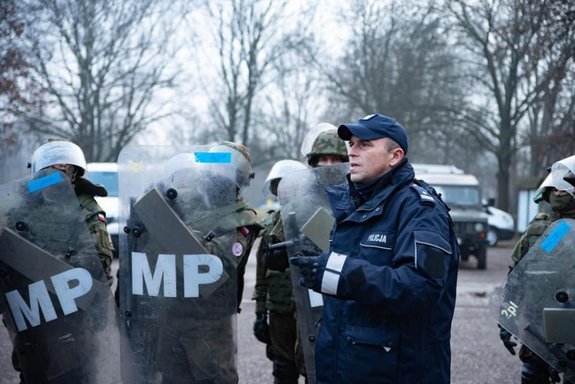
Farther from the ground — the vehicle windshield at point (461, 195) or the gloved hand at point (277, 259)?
the gloved hand at point (277, 259)

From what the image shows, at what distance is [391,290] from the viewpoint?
7.94 feet

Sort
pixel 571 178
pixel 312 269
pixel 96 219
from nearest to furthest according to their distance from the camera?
pixel 312 269 < pixel 96 219 < pixel 571 178

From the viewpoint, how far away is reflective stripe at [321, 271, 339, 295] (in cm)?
249

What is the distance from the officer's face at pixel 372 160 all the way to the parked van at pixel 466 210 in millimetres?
12201

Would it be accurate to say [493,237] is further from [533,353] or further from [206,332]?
[206,332]

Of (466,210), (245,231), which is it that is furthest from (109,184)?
(245,231)

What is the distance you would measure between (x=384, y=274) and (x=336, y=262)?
→ 0.19 metres

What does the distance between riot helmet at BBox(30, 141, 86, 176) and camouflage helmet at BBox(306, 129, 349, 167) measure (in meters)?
1.44

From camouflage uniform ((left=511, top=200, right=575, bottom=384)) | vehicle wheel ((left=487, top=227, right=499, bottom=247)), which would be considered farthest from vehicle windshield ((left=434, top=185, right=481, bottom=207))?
camouflage uniform ((left=511, top=200, right=575, bottom=384))

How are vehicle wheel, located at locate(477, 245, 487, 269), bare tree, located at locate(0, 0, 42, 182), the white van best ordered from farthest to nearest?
vehicle wheel, located at locate(477, 245, 487, 269) < bare tree, located at locate(0, 0, 42, 182) < the white van

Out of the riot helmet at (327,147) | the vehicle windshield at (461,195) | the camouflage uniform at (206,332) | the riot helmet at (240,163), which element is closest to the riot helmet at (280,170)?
the riot helmet at (327,147)

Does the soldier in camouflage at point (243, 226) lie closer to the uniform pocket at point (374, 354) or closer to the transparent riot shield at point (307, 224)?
the transparent riot shield at point (307, 224)

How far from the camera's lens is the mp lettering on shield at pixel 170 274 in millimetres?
3301

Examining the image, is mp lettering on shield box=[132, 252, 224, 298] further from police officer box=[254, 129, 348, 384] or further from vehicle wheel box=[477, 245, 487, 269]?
vehicle wheel box=[477, 245, 487, 269]
